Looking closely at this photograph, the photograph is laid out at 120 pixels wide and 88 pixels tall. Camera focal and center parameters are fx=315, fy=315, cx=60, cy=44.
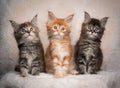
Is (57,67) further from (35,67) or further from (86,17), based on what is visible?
(86,17)

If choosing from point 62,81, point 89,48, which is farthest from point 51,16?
point 62,81

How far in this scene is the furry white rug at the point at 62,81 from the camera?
1980 mm

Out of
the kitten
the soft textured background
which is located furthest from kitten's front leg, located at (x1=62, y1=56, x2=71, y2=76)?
the soft textured background

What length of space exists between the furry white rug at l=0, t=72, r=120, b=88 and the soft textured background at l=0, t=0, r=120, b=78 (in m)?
0.05

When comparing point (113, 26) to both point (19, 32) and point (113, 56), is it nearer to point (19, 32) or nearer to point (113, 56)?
point (113, 56)

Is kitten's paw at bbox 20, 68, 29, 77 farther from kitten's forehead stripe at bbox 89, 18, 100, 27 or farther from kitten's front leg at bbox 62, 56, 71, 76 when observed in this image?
kitten's forehead stripe at bbox 89, 18, 100, 27

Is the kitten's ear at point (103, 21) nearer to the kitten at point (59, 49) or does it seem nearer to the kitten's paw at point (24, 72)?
the kitten at point (59, 49)

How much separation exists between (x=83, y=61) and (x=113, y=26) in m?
0.31

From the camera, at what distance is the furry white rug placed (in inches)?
77.9

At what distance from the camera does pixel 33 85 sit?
1.99 metres

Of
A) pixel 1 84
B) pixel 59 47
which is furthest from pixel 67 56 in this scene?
pixel 1 84

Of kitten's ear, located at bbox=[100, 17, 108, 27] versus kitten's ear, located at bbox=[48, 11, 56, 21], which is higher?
kitten's ear, located at bbox=[48, 11, 56, 21]

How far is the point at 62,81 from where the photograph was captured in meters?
1.98

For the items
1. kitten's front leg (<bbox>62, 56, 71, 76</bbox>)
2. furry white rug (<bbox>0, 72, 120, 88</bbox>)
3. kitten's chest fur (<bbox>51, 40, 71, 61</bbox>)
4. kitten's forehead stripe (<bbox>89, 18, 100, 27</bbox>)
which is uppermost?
kitten's forehead stripe (<bbox>89, 18, 100, 27</bbox>)
